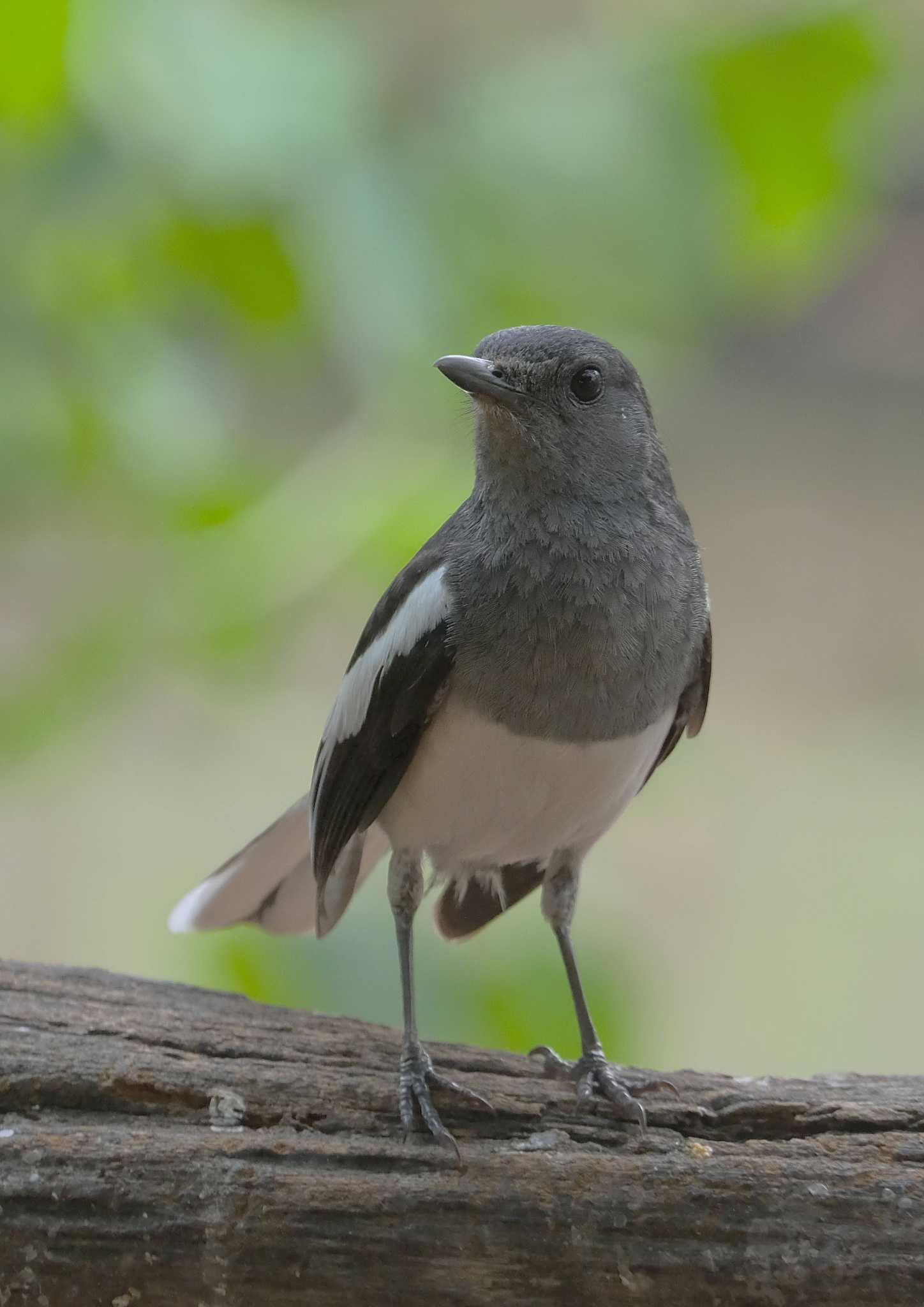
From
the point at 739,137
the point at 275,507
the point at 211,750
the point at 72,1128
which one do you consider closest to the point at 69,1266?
the point at 72,1128

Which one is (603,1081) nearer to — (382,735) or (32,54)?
(382,735)

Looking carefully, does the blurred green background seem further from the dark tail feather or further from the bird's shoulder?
the bird's shoulder

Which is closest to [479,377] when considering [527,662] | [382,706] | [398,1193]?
[527,662]

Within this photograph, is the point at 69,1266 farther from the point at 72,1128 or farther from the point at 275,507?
the point at 275,507

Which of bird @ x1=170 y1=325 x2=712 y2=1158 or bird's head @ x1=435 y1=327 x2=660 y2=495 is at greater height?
bird's head @ x1=435 y1=327 x2=660 y2=495

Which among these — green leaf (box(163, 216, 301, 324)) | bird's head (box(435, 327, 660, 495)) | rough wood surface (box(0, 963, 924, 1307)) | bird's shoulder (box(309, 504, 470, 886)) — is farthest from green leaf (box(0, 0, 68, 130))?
rough wood surface (box(0, 963, 924, 1307))

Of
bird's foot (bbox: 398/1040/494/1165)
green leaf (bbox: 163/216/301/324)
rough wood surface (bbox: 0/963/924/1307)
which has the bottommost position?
rough wood surface (bbox: 0/963/924/1307)
